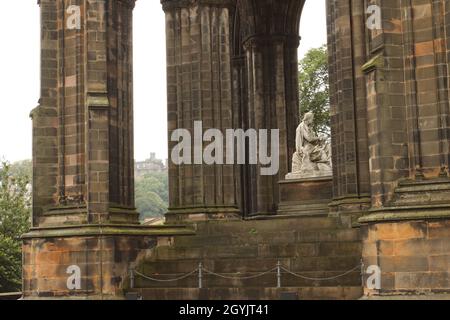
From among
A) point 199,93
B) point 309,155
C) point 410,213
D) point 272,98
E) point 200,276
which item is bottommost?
point 200,276

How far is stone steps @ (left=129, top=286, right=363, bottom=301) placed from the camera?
20.2 metres

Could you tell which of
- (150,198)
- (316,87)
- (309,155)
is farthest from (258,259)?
(150,198)

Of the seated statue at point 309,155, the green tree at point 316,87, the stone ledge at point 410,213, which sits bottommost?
the stone ledge at point 410,213

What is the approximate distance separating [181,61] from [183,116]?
174 centimetres

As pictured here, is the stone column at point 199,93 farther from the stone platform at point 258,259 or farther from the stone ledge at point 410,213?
the stone ledge at point 410,213

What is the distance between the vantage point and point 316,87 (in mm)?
49812

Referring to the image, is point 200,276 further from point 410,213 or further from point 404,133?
point 404,133

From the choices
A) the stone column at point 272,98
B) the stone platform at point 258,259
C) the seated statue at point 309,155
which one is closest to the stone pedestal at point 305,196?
the seated statue at point 309,155

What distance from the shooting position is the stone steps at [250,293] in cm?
2023

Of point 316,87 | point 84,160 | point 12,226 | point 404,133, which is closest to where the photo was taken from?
point 404,133

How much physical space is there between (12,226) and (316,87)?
18427mm

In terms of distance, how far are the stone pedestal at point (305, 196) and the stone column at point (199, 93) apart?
102 inches

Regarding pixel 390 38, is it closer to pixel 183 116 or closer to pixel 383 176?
pixel 383 176
